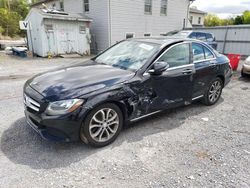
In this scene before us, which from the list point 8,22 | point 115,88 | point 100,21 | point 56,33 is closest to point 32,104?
point 115,88

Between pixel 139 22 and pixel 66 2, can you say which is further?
pixel 66 2

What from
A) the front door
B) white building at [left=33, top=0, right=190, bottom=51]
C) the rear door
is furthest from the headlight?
white building at [left=33, top=0, right=190, bottom=51]

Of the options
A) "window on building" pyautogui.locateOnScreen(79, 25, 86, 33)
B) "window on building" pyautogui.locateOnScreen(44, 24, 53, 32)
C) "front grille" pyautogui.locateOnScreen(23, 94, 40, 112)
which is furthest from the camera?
"window on building" pyautogui.locateOnScreen(79, 25, 86, 33)

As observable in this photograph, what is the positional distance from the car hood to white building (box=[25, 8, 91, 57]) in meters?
10.6

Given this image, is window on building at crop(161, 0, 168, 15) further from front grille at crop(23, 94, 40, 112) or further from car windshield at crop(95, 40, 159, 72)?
front grille at crop(23, 94, 40, 112)

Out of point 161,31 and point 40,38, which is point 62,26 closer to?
point 40,38

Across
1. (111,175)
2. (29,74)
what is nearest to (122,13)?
(29,74)

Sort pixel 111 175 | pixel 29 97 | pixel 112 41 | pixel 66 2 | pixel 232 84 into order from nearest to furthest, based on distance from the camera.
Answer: pixel 111 175
pixel 29 97
pixel 232 84
pixel 112 41
pixel 66 2

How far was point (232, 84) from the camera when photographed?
276 inches

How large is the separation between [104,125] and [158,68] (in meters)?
1.24

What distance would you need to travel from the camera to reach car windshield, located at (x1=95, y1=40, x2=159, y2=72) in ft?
11.5

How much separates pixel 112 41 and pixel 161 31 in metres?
5.63

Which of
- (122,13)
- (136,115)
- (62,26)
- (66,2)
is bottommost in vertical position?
(136,115)

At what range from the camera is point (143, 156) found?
290 centimetres
